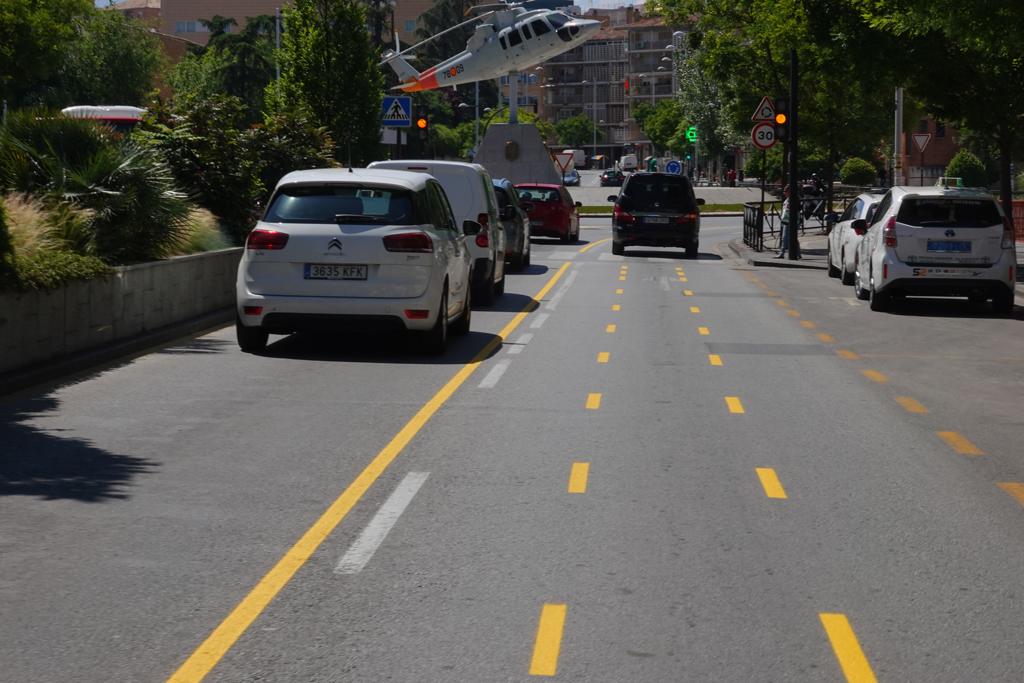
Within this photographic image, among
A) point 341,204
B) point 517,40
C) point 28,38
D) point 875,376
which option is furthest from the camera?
point 517,40

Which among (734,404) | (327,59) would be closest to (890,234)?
(734,404)

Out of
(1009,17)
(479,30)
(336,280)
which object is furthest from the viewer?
(479,30)

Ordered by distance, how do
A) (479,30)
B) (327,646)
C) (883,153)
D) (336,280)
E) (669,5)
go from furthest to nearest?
1. (883,153)
2. (479,30)
3. (669,5)
4. (336,280)
5. (327,646)

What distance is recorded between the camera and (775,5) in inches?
1443

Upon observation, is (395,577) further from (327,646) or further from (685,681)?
(685,681)

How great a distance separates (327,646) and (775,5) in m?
32.9

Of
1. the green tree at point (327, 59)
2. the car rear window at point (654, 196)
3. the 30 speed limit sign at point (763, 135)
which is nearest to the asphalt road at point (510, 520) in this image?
the car rear window at point (654, 196)

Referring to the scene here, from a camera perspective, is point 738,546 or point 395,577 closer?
point 395,577

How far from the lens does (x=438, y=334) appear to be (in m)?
15.2

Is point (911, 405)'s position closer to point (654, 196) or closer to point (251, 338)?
point (251, 338)

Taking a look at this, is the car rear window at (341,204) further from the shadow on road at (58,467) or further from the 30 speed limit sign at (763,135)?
the 30 speed limit sign at (763,135)

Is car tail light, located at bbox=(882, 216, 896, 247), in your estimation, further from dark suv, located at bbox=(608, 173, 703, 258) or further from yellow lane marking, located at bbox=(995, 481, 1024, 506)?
dark suv, located at bbox=(608, 173, 703, 258)

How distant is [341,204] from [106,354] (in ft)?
8.43

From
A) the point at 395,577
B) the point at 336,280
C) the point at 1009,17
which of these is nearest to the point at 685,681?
the point at 395,577
